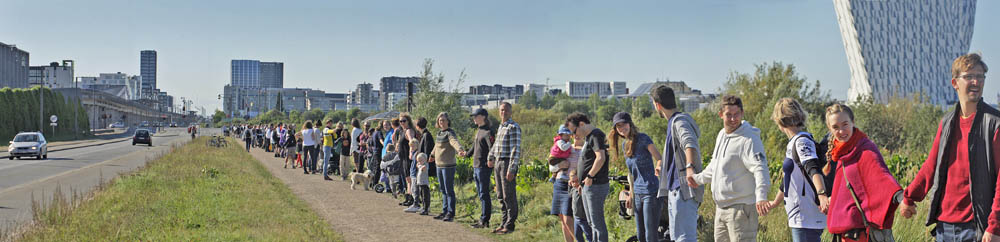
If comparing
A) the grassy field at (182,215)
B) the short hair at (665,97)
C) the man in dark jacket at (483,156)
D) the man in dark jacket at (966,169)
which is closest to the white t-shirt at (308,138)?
the grassy field at (182,215)

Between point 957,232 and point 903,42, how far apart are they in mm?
136354

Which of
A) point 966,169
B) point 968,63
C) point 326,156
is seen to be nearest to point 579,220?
point 966,169

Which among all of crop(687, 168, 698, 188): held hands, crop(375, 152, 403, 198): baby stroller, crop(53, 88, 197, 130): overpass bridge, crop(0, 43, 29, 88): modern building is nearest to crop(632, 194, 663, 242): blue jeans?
crop(687, 168, 698, 188): held hands

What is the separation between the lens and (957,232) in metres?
3.82

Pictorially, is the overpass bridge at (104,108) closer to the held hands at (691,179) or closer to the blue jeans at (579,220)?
the blue jeans at (579,220)

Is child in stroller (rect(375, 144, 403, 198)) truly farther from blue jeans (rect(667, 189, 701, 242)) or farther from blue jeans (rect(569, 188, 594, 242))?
blue jeans (rect(667, 189, 701, 242))

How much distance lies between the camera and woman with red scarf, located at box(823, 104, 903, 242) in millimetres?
4109

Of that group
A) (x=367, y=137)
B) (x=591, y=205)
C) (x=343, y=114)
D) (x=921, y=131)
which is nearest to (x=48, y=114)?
(x=343, y=114)

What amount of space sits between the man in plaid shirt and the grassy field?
6.74ft

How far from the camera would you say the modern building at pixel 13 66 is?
109m

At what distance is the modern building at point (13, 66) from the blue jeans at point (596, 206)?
406ft

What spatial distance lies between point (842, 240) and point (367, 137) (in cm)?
1370

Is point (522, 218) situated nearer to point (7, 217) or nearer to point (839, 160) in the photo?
point (839, 160)

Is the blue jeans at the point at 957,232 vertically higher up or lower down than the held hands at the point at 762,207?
lower down
